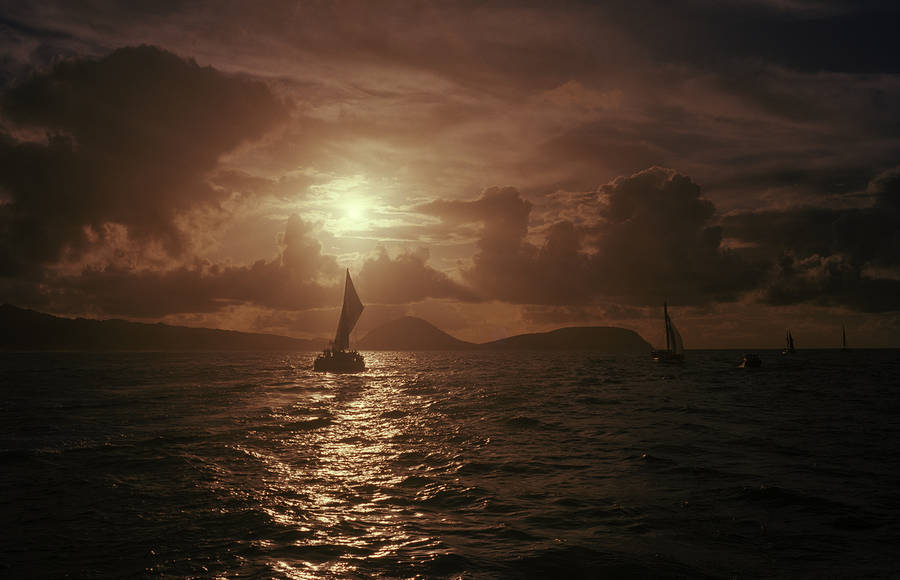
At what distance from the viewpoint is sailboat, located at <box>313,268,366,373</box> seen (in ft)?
294

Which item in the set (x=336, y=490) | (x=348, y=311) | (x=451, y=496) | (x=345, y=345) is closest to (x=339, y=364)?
(x=345, y=345)

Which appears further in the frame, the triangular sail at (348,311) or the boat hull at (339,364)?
the boat hull at (339,364)

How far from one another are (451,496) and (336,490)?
156 inches

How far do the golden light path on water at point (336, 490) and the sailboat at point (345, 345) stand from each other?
51.5m

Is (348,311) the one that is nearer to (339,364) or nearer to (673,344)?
(339,364)

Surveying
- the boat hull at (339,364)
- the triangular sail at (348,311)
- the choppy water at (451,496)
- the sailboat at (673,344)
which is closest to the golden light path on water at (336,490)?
the choppy water at (451,496)

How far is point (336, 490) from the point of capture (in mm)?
18406

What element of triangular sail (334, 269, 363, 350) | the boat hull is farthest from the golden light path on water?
the boat hull

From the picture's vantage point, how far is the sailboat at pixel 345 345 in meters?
89.6

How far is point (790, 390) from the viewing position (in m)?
60.0

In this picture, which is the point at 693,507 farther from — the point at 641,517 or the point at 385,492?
the point at 385,492

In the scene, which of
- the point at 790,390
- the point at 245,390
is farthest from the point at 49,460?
the point at 790,390

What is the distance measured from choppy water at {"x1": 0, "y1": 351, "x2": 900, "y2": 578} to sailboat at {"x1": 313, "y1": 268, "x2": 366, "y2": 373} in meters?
53.5

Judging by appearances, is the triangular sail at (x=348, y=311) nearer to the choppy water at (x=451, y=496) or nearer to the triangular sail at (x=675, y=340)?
the choppy water at (x=451, y=496)
